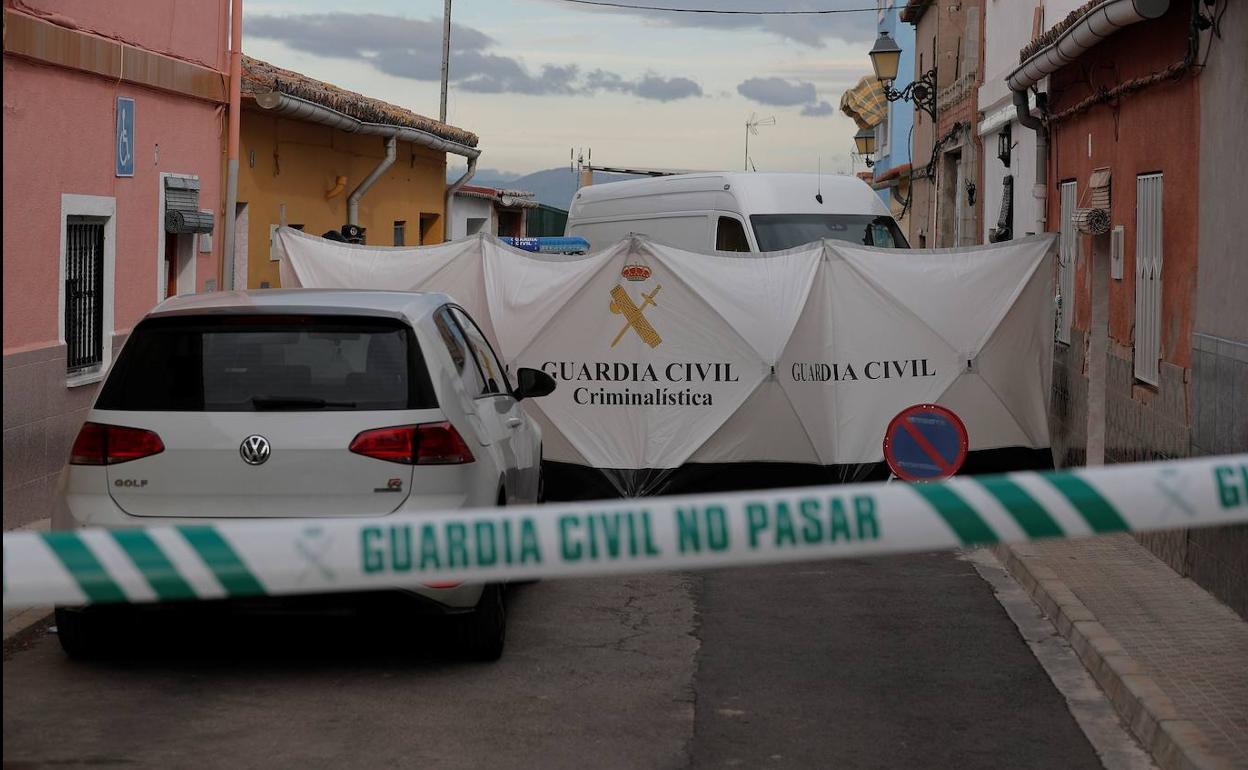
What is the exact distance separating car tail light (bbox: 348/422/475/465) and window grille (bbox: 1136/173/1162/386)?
17.8 ft

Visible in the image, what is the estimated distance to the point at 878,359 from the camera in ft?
40.7

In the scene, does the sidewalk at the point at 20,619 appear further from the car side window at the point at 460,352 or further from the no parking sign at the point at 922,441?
the no parking sign at the point at 922,441

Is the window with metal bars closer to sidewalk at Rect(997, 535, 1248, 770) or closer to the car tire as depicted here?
the car tire

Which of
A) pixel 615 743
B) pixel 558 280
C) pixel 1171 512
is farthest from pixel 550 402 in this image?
pixel 1171 512

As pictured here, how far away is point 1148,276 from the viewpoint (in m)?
11.0

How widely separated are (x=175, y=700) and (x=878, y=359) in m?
7.08

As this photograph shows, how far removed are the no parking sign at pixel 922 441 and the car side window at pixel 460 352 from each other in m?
2.97

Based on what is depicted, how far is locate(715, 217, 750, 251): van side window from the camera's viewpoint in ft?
60.2

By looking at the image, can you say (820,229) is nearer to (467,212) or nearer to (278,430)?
(278,430)

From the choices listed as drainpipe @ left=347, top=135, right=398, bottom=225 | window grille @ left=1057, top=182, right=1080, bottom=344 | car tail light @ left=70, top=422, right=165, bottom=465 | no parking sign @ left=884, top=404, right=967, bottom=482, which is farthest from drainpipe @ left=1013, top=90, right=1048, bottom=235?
car tail light @ left=70, top=422, right=165, bottom=465

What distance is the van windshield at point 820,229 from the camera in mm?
Answer: 18000

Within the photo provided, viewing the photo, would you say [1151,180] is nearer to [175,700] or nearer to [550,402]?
[550,402]

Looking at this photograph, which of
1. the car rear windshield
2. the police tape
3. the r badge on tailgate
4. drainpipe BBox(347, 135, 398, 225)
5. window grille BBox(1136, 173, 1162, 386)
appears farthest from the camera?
drainpipe BBox(347, 135, 398, 225)

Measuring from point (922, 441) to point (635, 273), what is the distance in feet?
10.1
